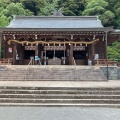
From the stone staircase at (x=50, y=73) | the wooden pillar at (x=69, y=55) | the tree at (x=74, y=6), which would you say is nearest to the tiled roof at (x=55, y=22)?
the wooden pillar at (x=69, y=55)

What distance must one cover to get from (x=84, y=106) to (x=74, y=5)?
156 feet

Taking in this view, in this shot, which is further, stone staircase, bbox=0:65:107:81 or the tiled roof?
the tiled roof

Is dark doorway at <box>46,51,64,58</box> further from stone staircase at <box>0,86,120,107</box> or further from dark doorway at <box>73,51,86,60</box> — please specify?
stone staircase at <box>0,86,120,107</box>

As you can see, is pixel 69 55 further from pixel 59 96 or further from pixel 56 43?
pixel 59 96

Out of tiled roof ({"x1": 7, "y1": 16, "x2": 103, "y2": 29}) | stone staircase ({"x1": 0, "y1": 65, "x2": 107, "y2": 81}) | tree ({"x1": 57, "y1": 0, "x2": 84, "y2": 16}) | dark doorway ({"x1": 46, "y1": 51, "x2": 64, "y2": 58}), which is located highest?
tree ({"x1": 57, "y1": 0, "x2": 84, "y2": 16})

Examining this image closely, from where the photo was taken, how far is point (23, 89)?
8.81 meters

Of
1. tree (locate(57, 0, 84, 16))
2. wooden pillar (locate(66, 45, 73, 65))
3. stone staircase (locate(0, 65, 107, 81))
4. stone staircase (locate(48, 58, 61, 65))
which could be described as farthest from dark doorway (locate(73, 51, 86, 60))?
tree (locate(57, 0, 84, 16))

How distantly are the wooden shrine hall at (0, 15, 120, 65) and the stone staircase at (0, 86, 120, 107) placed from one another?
9065mm

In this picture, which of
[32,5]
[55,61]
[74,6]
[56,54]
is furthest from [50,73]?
[32,5]

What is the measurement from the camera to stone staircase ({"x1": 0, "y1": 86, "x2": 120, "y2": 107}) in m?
7.68

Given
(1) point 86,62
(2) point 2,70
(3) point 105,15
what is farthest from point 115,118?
(3) point 105,15

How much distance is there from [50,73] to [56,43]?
5608 millimetres

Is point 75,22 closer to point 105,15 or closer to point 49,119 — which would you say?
point 49,119

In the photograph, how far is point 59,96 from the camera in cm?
811
